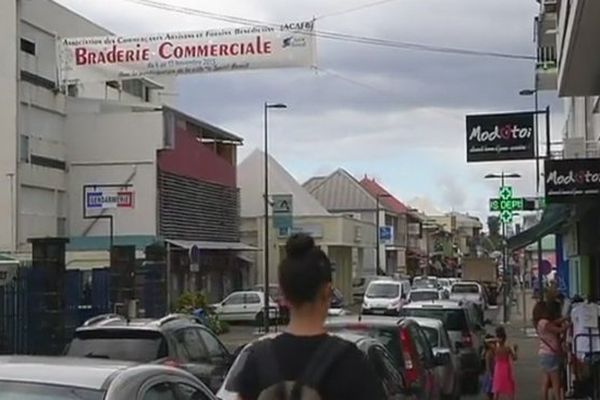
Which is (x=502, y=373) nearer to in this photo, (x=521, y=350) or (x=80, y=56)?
(x=80, y=56)

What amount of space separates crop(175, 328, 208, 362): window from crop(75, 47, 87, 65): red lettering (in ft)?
55.5

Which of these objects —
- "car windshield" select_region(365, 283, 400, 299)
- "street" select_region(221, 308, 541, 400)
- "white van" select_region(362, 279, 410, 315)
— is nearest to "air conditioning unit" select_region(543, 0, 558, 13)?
"street" select_region(221, 308, 541, 400)

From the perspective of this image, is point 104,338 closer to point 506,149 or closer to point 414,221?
point 506,149

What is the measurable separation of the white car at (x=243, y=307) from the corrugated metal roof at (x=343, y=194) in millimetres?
56583

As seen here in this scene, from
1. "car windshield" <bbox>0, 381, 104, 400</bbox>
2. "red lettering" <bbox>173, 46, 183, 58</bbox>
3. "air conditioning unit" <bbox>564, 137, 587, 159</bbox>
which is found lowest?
"car windshield" <bbox>0, 381, 104, 400</bbox>

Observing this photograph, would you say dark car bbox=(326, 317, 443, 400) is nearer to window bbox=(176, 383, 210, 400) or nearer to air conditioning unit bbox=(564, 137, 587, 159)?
window bbox=(176, 383, 210, 400)

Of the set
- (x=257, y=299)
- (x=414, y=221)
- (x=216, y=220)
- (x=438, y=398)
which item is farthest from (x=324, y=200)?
(x=438, y=398)

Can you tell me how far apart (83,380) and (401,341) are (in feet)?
24.0

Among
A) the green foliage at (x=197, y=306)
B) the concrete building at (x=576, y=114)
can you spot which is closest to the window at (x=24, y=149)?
the green foliage at (x=197, y=306)

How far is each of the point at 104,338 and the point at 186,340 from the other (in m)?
1.08

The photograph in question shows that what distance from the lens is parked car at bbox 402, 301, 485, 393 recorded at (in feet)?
73.8

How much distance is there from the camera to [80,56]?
101 ft

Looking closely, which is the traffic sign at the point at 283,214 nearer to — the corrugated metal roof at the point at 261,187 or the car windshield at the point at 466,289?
the car windshield at the point at 466,289

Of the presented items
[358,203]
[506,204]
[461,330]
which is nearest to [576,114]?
[506,204]
